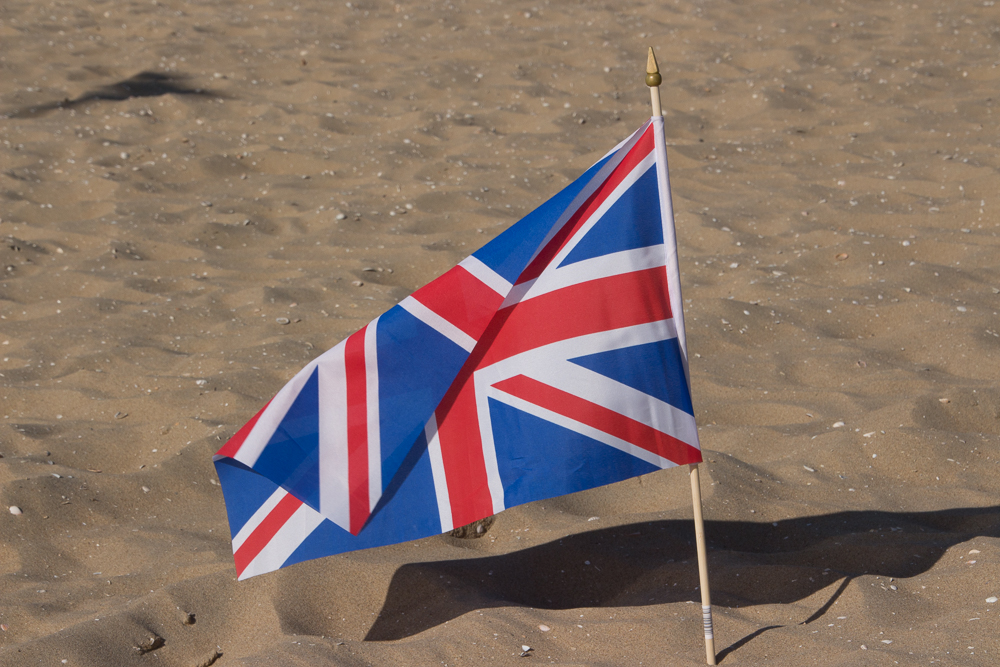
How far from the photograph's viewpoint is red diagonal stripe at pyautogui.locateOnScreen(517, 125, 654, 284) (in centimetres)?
228

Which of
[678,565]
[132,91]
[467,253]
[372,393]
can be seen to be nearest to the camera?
[372,393]

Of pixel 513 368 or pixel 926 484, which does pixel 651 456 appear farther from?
pixel 926 484

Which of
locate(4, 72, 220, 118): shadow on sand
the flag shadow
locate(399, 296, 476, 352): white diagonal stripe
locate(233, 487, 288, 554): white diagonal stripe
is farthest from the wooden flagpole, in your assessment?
locate(4, 72, 220, 118): shadow on sand

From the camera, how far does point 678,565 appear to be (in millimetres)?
2777

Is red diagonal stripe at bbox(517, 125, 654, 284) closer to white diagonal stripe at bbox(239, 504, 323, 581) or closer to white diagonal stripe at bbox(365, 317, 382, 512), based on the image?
white diagonal stripe at bbox(365, 317, 382, 512)

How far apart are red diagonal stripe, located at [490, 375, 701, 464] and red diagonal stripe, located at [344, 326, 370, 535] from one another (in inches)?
16.8

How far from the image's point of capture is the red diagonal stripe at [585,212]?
2.28m

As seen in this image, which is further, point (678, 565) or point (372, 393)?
point (678, 565)

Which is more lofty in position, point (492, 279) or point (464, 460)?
point (492, 279)

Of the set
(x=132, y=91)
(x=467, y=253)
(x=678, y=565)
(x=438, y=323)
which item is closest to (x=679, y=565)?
(x=678, y=565)

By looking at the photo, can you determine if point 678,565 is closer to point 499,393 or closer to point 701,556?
point 701,556

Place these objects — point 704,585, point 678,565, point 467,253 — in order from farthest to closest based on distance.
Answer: point 467,253 → point 678,565 → point 704,585

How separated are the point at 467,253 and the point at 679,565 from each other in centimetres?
264

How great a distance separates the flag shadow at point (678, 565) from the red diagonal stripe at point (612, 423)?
54 cm
